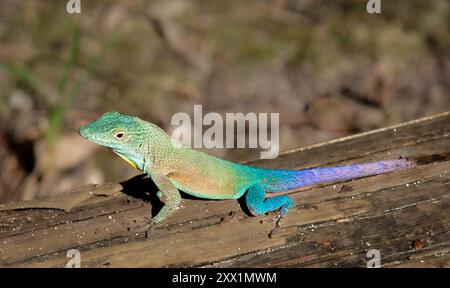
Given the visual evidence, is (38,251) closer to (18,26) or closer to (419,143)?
(419,143)

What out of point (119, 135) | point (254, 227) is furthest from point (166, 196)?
point (254, 227)

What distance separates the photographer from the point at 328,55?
7543 mm

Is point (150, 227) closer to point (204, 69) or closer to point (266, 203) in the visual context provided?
point (266, 203)

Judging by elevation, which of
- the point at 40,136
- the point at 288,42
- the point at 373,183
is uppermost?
the point at 288,42

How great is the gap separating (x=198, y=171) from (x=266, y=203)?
63 cm

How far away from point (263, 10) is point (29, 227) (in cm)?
558

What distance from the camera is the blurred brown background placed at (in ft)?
21.1

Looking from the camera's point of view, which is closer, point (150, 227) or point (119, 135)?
point (150, 227)

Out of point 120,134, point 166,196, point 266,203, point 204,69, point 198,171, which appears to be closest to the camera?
point 266,203

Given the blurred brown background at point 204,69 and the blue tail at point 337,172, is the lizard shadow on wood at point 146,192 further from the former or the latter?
the blurred brown background at point 204,69

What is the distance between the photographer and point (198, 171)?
13.1ft

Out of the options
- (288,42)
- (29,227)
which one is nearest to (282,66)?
(288,42)

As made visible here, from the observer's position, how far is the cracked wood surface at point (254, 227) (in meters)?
3.17

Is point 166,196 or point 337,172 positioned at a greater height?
point 337,172
